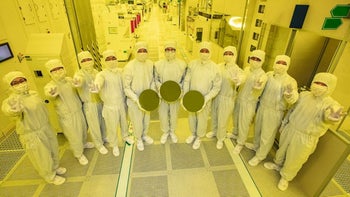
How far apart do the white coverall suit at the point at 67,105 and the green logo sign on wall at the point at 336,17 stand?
3.06m

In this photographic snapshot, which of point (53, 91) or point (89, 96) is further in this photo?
point (89, 96)

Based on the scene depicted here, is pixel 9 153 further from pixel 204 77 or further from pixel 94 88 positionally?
pixel 204 77

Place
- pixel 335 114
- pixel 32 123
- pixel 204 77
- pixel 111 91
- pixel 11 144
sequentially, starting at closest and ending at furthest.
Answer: pixel 335 114
pixel 32 123
pixel 111 91
pixel 204 77
pixel 11 144

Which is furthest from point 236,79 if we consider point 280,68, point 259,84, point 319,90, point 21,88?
point 21,88

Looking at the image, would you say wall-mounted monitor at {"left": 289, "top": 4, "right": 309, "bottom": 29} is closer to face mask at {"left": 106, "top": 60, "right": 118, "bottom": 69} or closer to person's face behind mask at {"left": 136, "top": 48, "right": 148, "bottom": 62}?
person's face behind mask at {"left": 136, "top": 48, "right": 148, "bottom": 62}

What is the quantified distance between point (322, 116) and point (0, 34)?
476 centimetres

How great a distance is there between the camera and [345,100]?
2.56m

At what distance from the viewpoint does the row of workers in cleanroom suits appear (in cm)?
183

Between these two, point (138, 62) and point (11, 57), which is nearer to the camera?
point (138, 62)

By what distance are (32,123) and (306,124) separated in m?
3.00

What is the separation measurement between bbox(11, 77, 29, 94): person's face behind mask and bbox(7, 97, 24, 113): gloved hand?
9 centimetres

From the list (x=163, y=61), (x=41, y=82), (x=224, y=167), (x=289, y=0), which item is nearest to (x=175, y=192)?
(x=224, y=167)

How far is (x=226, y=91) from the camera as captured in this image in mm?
2426

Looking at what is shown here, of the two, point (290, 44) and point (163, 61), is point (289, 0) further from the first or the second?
point (163, 61)
